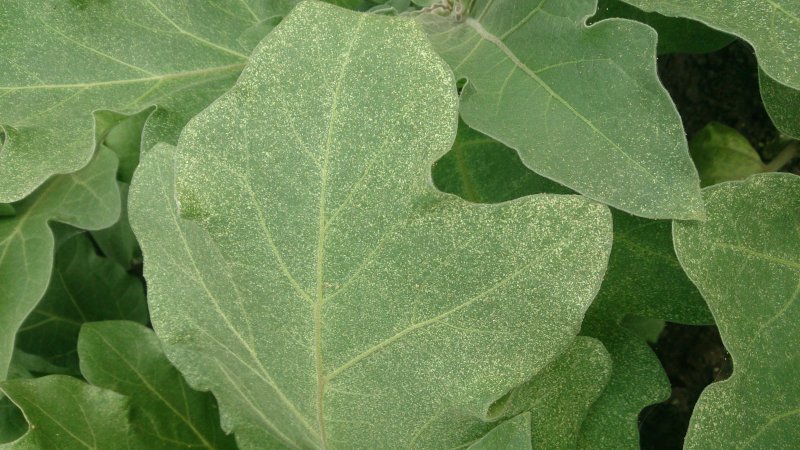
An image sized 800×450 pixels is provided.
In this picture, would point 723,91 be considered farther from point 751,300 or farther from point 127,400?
point 127,400

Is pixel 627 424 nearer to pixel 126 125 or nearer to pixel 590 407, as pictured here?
pixel 590 407

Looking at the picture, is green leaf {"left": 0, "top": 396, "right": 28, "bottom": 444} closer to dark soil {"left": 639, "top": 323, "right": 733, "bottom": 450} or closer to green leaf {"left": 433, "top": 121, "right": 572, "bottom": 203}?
green leaf {"left": 433, "top": 121, "right": 572, "bottom": 203}

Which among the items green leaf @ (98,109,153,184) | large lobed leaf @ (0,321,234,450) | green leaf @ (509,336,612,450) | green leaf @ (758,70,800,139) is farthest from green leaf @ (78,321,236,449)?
green leaf @ (758,70,800,139)

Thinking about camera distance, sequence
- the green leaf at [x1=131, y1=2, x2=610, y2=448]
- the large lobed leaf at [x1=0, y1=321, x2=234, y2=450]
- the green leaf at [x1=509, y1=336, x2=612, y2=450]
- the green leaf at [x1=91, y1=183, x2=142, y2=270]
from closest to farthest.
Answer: the green leaf at [x1=131, y1=2, x2=610, y2=448] < the green leaf at [x1=509, y1=336, x2=612, y2=450] < the large lobed leaf at [x1=0, y1=321, x2=234, y2=450] < the green leaf at [x1=91, y1=183, x2=142, y2=270]

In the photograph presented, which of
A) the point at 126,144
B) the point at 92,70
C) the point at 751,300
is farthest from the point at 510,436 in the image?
the point at 126,144

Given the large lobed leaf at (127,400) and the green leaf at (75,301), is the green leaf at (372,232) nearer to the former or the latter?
the large lobed leaf at (127,400)

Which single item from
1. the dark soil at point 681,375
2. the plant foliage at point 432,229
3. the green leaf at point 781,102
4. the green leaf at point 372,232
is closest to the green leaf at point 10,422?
the plant foliage at point 432,229

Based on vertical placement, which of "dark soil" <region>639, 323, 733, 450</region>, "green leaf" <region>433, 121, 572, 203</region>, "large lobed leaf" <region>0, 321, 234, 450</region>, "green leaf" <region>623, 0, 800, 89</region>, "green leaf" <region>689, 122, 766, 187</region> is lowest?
"dark soil" <region>639, 323, 733, 450</region>

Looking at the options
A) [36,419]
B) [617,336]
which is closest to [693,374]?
[617,336]
